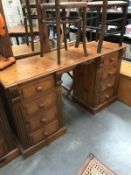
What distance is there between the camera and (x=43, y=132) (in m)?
1.51

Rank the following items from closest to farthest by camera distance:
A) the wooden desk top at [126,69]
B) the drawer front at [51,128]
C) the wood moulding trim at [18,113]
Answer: the wood moulding trim at [18,113] < the drawer front at [51,128] < the wooden desk top at [126,69]

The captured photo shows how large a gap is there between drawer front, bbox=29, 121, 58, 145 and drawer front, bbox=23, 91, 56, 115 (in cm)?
23

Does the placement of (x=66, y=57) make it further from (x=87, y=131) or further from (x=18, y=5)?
(x=87, y=131)

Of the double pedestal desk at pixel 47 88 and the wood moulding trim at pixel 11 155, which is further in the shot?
the wood moulding trim at pixel 11 155

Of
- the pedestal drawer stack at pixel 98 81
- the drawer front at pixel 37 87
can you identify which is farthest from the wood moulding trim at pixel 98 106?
the drawer front at pixel 37 87

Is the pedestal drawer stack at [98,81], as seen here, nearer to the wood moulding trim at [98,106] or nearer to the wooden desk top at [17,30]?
the wood moulding trim at [98,106]

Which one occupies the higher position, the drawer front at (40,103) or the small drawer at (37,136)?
the drawer front at (40,103)

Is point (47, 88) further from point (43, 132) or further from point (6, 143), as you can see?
point (6, 143)

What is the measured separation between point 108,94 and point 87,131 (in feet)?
1.87

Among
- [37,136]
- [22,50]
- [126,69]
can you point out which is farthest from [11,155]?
[126,69]

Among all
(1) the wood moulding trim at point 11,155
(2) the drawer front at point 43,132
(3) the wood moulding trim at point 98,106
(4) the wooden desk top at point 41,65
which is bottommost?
(1) the wood moulding trim at point 11,155

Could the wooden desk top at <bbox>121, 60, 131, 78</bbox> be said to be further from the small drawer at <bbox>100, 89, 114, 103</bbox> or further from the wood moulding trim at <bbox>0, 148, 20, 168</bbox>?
the wood moulding trim at <bbox>0, 148, 20, 168</bbox>

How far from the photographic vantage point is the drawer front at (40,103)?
1.29 m

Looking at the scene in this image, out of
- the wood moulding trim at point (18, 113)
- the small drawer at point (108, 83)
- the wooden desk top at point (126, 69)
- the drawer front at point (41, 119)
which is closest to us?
the wood moulding trim at point (18, 113)
